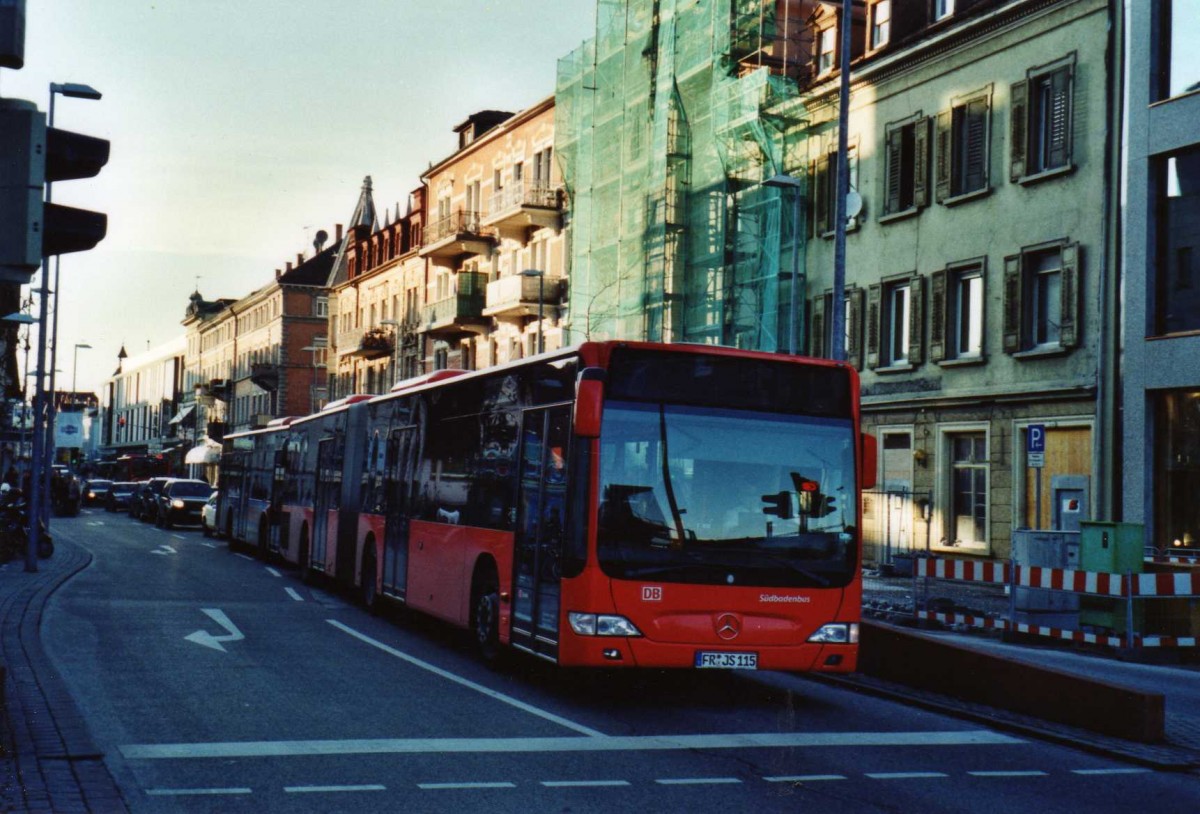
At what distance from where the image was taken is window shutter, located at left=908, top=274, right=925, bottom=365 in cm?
3441

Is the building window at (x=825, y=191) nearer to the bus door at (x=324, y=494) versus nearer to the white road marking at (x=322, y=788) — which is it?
the bus door at (x=324, y=494)

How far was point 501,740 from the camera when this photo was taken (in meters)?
10.6

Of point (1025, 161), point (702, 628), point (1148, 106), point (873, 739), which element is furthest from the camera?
point (1025, 161)

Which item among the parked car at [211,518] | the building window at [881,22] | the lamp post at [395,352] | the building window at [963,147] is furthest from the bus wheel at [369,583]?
the lamp post at [395,352]

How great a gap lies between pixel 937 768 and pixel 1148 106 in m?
20.8

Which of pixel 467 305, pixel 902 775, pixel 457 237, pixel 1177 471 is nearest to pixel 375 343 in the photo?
pixel 457 237

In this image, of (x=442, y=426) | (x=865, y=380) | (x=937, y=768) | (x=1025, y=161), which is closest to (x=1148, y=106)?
(x=1025, y=161)

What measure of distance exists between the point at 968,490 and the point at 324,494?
553 inches

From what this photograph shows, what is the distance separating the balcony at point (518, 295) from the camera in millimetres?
54031

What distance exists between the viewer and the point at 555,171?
185ft

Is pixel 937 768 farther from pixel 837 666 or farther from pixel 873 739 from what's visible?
pixel 837 666

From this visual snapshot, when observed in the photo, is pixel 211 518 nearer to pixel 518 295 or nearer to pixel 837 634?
pixel 518 295

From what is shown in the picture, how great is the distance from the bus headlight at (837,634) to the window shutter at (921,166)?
22985mm

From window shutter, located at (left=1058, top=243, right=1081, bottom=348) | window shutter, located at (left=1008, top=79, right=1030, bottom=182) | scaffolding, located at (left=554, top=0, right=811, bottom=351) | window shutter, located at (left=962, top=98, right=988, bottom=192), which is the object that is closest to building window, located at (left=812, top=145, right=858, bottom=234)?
scaffolding, located at (left=554, top=0, right=811, bottom=351)
